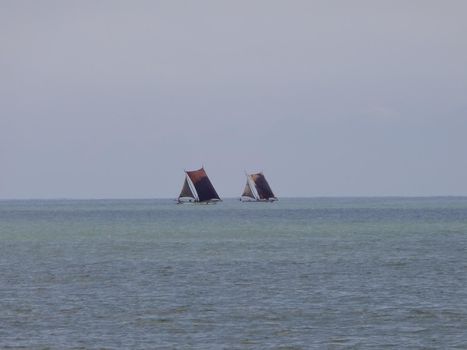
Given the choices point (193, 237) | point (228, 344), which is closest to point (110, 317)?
point (228, 344)

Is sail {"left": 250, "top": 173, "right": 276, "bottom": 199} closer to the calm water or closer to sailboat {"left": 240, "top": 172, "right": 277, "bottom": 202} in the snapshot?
sailboat {"left": 240, "top": 172, "right": 277, "bottom": 202}

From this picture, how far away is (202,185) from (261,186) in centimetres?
2946

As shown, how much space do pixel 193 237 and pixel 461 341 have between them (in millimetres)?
54297

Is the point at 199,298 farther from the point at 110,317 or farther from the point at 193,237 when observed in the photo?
the point at 193,237

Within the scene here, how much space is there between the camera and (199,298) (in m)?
37.4

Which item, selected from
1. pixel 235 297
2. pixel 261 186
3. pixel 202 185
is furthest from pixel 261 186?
pixel 235 297

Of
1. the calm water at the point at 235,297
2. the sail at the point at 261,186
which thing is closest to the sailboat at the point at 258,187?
the sail at the point at 261,186

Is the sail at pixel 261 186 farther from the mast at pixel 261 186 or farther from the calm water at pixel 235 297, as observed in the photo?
the calm water at pixel 235 297

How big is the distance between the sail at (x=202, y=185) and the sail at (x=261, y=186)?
10134mm

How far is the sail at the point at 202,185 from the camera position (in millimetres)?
152113

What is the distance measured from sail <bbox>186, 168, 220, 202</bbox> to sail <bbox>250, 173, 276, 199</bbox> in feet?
33.2

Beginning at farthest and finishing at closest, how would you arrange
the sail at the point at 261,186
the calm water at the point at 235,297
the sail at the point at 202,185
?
the sail at the point at 261,186 → the sail at the point at 202,185 → the calm water at the point at 235,297

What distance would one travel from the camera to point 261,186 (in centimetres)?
18675

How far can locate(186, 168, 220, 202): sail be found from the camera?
15211cm
